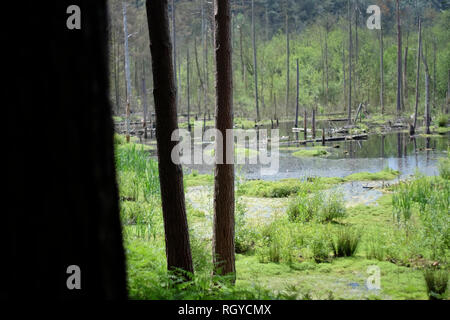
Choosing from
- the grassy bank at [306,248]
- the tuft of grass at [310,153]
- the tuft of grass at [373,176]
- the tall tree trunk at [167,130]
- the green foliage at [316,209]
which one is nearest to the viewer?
the tall tree trunk at [167,130]

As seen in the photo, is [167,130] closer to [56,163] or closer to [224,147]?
[224,147]

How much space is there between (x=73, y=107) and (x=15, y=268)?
1.64 ft

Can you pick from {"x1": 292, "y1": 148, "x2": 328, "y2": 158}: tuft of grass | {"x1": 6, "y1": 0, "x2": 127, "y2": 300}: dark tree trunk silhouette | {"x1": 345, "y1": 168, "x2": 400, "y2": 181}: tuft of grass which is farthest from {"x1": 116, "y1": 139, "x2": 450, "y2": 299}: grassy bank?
{"x1": 292, "y1": 148, "x2": 328, "y2": 158}: tuft of grass

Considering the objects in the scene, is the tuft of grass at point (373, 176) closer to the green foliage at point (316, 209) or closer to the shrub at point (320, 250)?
the green foliage at point (316, 209)

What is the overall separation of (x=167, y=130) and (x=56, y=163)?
8.15ft

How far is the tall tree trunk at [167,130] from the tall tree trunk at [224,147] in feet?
2.50

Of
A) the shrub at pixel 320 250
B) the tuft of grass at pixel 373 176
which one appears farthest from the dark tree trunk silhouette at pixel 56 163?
the tuft of grass at pixel 373 176

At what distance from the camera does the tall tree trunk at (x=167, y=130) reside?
12.1 feet

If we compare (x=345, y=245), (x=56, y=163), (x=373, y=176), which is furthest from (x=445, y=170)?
(x=56, y=163)

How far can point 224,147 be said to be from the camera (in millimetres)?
4762

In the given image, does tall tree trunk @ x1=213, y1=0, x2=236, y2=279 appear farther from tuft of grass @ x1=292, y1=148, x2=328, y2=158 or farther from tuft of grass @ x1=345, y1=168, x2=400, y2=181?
tuft of grass @ x1=292, y1=148, x2=328, y2=158

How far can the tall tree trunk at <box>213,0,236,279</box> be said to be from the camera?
4.63m

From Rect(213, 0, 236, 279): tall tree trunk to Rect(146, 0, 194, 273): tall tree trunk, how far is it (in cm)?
76
